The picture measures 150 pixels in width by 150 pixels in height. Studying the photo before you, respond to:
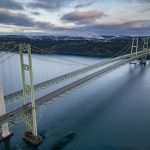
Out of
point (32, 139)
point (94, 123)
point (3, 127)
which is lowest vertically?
point (94, 123)

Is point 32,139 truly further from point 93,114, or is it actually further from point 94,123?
point 93,114

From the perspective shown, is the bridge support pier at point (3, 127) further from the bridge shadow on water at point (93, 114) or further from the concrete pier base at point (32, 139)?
the bridge shadow on water at point (93, 114)

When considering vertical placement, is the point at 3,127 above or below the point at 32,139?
above

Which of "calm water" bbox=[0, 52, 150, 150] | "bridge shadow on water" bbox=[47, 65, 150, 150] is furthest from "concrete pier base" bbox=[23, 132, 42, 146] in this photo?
"bridge shadow on water" bbox=[47, 65, 150, 150]

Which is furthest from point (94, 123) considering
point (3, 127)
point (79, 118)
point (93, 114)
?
point (3, 127)

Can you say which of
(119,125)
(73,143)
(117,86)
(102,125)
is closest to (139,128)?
(119,125)

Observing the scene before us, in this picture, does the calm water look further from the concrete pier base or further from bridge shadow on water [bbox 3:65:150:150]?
the concrete pier base
